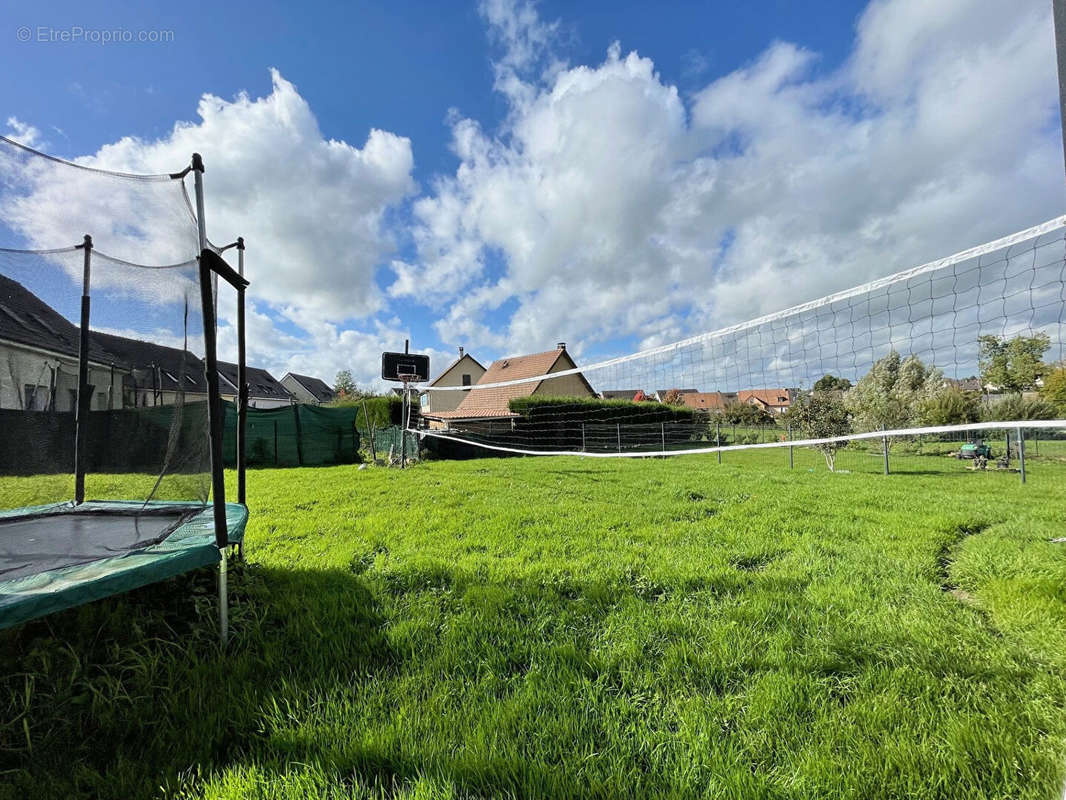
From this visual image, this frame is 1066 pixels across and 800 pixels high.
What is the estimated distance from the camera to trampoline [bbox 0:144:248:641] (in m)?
2.24

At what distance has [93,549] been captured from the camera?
1.98 meters

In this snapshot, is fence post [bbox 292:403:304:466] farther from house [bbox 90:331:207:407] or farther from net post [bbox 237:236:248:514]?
house [bbox 90:331:207:407]

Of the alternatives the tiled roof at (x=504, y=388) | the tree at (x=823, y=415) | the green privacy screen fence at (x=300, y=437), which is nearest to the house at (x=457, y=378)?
the tiled roof at (x=504, y=388)

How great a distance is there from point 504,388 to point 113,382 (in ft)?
55.2

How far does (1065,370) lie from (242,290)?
5682 millimetres

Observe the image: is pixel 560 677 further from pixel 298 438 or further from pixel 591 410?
pixel 591 410

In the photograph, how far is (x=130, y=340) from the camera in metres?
2.47

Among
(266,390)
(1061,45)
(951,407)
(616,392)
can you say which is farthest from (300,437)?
(266,390)

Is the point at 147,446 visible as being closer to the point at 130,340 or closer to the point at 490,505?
the point at 130,340

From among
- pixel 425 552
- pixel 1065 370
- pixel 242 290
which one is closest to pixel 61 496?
pixel 242 290

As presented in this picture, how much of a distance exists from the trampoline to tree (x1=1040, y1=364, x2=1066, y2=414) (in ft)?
17.1

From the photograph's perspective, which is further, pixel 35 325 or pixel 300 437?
pixel 300 437

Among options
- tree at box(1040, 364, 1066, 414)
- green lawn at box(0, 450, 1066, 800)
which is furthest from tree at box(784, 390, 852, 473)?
tree at box(1040, 364, 1066, 414)

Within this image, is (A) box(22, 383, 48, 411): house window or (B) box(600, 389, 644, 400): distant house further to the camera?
(B) box(600, 389, 644, 400): distant house
